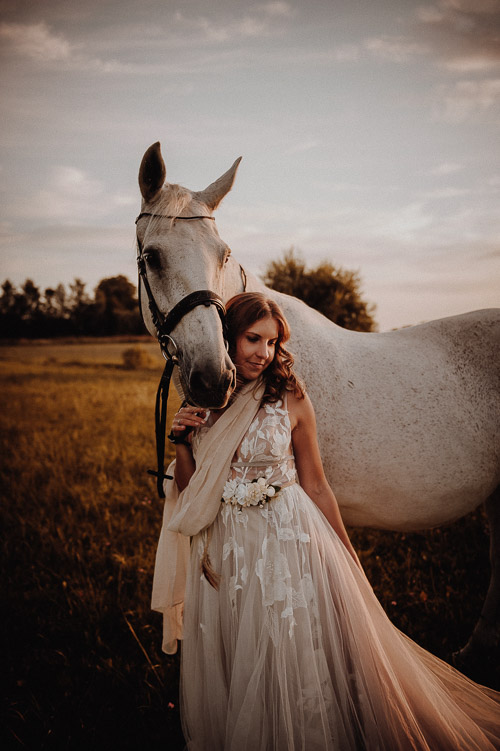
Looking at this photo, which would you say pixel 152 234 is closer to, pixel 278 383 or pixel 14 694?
pixel 278 383

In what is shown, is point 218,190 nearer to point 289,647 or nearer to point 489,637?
point 289,647

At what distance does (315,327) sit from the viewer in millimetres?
2459

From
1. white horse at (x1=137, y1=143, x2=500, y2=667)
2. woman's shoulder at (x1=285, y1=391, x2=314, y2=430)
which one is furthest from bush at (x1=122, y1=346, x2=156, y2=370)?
woman's shoulder at (x1=285, y1=391, x2=314, y2=430)

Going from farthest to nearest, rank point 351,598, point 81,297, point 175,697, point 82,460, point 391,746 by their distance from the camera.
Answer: point 81,297, point 82,460, point 175,697, point 351,598, point 391,746

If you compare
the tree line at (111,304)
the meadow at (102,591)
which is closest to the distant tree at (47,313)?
the tree line at (111,304)

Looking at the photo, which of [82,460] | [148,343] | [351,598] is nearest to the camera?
[351,598]

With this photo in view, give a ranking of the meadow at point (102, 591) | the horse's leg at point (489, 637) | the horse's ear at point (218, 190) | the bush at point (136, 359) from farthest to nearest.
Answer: the bush at point (136, 359) → the horse's leg at point (489, 637) → the meadow at point (102, 591) → the horse's ear at point (218, 190)

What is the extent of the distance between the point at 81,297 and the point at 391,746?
9.71 metres

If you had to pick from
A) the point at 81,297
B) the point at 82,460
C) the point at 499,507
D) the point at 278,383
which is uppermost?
the point at 81,297

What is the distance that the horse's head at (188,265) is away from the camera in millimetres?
1567

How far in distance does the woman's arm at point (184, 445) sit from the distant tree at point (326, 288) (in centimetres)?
357

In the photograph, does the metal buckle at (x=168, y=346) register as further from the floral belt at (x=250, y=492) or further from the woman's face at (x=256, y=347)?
the floral belt at (x=250, y=492)

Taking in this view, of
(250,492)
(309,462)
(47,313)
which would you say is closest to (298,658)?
(250,492)

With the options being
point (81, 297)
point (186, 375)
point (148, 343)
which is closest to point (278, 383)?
point (186, 375)
